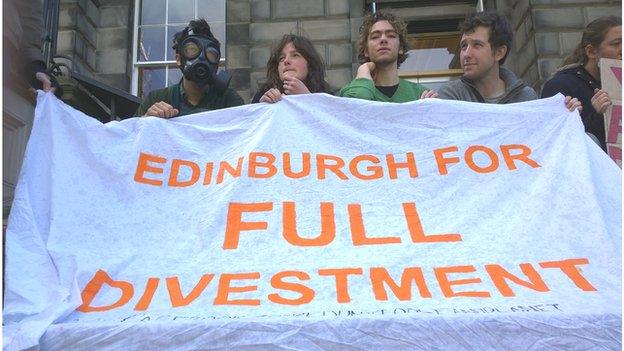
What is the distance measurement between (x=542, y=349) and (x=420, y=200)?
0.94 m

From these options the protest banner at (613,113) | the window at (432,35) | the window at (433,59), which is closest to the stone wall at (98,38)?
the window at (432,35)

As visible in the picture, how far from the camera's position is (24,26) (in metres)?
3.37

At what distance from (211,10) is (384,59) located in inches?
209

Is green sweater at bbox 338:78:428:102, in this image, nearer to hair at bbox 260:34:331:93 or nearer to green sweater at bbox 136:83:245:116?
hair at bbox 260:34:331:93

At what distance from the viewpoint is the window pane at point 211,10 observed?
8.27 meters

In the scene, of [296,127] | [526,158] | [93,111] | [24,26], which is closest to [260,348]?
[296,127]

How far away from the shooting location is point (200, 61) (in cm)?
343

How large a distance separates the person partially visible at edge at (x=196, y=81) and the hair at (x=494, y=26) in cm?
153

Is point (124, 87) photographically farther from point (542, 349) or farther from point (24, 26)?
point (542, 349)

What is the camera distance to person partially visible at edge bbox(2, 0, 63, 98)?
9.95 feet

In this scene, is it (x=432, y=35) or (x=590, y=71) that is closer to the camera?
(x=590, y=71)

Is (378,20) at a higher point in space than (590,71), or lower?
higher

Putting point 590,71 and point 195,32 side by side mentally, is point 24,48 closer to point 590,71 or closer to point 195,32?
point 195,32

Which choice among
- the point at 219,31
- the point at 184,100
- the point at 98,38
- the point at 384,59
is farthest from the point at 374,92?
the point at 98,38
